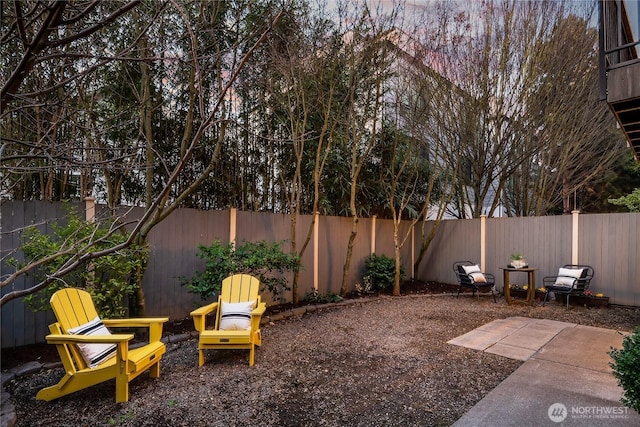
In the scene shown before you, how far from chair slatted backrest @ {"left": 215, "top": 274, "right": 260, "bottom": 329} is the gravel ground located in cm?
55

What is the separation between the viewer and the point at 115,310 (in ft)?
11.8

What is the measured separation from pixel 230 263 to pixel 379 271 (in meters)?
3.58

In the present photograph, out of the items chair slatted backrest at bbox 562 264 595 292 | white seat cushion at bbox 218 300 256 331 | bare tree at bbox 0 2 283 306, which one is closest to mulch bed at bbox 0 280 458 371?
bare tree at bbox 0 2 283 306

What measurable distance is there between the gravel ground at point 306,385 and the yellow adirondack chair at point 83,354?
165 mm

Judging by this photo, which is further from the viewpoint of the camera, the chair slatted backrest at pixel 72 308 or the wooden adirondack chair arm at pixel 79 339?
the chair slatted backrest at pixel 72 308

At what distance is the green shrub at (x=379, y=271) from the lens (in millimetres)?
7066

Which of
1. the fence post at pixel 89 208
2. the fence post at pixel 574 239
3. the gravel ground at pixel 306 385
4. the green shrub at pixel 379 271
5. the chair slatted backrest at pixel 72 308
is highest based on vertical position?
the fence post at pixel 89 208

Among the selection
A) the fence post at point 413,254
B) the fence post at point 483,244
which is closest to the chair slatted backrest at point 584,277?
the fence post at point 483,244

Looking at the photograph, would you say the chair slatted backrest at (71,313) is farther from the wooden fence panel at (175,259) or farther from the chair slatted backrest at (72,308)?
the wooden fence panel at (175,259)

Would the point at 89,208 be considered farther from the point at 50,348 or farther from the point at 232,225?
the point at 232,225

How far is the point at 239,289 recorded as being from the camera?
3.99m

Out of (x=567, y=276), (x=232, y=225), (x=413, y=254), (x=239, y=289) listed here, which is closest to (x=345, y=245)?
(x=413, y=254)

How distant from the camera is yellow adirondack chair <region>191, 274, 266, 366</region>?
3.29 m

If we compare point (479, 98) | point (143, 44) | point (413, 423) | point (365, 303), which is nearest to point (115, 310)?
point (143, 44)
